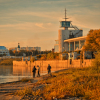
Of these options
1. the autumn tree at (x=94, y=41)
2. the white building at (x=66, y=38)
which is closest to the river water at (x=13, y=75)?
the autumn tree at (x=94, y=41)

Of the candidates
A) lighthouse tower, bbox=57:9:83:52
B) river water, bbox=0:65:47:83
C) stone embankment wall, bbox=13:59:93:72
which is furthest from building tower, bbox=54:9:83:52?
river water, bbox=0:65:47:83

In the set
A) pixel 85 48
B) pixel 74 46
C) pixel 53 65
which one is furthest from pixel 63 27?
pixel 85 48

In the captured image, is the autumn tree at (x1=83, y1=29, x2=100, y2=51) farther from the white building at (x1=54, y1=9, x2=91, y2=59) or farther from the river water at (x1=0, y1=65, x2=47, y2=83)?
the white building at (x1=54, y1=9, x2=91, y2=59)

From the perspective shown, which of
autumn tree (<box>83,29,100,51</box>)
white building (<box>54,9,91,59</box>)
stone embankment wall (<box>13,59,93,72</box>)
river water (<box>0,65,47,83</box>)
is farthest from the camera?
white building (<box>54,9,91,59</box>)

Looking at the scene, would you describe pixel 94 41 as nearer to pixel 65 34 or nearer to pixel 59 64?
pixel 59 64

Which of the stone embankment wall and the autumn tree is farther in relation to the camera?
the stone embankment wall

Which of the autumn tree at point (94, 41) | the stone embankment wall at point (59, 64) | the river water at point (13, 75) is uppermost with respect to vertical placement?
the autumn tree at point (94, 41)

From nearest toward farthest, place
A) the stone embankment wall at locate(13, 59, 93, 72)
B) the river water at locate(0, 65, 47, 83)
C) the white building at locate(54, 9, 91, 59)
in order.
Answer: the river water at locate(0, 65, 47, 83) → the stone embankment wall at locate(13, 59, 93, 72) → the white building at locate(54, 9, 91, 59)

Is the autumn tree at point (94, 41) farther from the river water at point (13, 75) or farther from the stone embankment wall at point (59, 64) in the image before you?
the river water at point (13, 75)

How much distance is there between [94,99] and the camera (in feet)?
37.5

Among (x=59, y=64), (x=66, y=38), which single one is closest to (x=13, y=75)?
(x=59, y=64)

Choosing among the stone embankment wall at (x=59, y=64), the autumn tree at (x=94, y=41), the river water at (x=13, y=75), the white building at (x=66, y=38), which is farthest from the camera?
the white building at (x=66, y=38)

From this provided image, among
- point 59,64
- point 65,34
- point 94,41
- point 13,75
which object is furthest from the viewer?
point 65,34

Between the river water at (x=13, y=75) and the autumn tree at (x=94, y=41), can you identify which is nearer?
the river water at (x=13, y=75)
